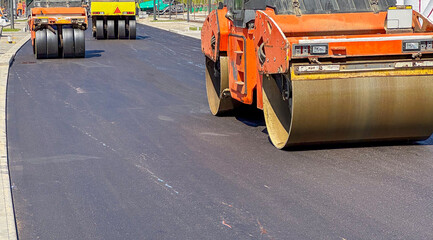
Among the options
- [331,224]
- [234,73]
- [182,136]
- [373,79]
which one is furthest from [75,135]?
[331,224]

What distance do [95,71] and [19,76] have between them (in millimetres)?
2193

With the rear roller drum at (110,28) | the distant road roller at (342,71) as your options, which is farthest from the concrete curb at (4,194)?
the rear roller drum at (110,28)

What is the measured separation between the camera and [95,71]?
64.7ft

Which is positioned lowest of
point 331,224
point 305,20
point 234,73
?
point 331,224

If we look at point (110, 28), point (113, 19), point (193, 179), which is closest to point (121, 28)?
point (110, 28)

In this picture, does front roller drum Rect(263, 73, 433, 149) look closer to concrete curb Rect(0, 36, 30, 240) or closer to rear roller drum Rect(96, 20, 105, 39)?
concrete curb Rect(0, 36, 30, 240)

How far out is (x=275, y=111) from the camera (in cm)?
917

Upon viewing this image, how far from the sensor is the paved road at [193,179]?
6008mm

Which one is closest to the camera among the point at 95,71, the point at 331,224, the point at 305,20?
the point at 331,224

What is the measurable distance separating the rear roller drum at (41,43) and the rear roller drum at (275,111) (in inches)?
624

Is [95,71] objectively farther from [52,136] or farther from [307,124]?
[307,124]

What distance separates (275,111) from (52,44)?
1610 centimetres

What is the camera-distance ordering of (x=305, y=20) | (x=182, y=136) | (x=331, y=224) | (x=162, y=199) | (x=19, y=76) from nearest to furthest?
(x=331, y=224), (x=162, y=199), (x=305, y=20), (x=182, y=136), (x=19, y=76)

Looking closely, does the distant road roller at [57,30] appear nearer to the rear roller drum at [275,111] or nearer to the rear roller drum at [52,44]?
the rear roller drum at [52,44]
